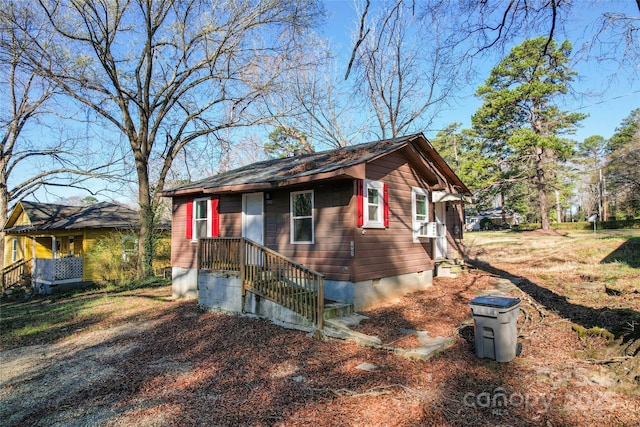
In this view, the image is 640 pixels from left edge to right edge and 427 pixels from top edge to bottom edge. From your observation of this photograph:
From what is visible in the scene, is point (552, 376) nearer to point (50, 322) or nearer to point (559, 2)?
point (559, 2)

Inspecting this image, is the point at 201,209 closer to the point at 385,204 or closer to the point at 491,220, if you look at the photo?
the point at 385,204

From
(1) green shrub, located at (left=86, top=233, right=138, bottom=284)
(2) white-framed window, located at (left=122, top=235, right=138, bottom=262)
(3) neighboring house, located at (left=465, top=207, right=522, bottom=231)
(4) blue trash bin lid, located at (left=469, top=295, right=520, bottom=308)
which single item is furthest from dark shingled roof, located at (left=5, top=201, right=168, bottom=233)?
(3) neighboring house, located at (left=465, top=207, right=522, bottom=231)

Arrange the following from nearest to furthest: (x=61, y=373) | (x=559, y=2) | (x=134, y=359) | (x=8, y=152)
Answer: (x=559, y=2), (x=61, y=373), (x=134, y=359), (x=8, y=152)

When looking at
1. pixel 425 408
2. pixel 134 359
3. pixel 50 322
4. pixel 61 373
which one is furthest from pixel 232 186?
pixel 425 408

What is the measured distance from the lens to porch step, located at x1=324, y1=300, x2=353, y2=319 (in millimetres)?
7539

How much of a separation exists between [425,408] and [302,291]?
3.84 m

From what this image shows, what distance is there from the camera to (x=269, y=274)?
866 centimetres

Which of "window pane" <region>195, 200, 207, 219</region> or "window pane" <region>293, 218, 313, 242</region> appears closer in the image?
"window pane" <region>293, 218, 313, 242</region>

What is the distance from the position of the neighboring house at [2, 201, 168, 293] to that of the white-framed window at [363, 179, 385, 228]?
15038 mm

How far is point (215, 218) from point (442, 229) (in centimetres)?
829

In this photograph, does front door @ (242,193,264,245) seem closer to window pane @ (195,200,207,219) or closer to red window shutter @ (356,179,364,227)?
window pane @ (195,200,207,219)

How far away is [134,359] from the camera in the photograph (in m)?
6.47

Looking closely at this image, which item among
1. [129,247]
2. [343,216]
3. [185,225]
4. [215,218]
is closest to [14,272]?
[129,247]

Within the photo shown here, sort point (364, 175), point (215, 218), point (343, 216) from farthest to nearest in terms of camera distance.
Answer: point (215, 218) < point (343, 216) < point (364, 175)
